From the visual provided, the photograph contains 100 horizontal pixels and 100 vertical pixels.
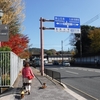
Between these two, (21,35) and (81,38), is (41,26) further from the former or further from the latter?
(81,38)

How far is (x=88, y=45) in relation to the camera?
82.4m

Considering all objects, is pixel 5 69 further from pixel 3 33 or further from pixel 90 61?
pixel 90 61

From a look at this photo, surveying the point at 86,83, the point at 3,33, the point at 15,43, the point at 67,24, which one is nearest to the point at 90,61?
the point at 15,43

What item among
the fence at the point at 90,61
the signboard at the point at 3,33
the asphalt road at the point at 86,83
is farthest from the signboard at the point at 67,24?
the fence at the point at 90,61

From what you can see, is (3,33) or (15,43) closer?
(3,33)

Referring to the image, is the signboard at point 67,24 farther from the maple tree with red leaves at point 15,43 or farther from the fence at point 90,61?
the fence at point 90,61

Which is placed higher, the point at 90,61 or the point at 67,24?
the point at 67,24

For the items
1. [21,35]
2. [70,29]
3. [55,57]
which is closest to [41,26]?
[70,29]

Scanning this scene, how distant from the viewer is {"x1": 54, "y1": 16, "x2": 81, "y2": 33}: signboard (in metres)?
26.8

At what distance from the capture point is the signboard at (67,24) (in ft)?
87.9

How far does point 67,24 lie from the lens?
27.3 m

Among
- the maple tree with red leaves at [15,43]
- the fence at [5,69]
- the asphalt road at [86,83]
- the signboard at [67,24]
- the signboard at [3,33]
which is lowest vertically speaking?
the asphalt road at [86,83]

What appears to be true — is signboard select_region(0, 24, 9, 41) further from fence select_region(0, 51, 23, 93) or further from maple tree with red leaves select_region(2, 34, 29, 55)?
maple tree with red leaves select_region(2, 34, 29, 55)

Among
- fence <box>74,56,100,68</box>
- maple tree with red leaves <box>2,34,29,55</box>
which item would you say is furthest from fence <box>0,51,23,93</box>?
fence <box>74,56,100,68</box>
